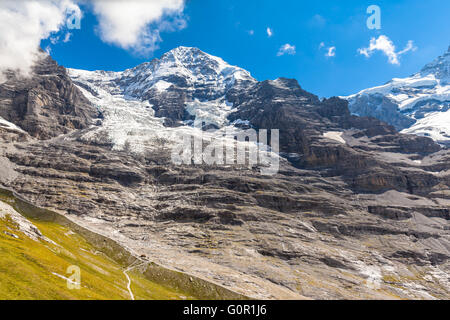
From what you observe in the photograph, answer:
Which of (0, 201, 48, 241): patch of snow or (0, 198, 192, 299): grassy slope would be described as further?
(0, 201, 48, 241): patch of snow

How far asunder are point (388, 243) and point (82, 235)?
485 feet

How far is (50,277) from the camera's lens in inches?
1982

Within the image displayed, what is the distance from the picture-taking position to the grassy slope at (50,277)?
43156 mm

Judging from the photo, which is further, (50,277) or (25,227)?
(25,227)

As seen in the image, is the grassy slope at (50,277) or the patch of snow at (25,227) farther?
the patch of snow at (25,227)

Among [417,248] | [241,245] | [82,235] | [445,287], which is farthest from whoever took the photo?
[417,248]

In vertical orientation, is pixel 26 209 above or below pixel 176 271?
above

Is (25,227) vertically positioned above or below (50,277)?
above

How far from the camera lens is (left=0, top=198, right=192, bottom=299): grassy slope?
43156mm

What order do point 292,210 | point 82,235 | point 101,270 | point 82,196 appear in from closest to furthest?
point 101,270 < point 82,235 < point 82,196 < point 292,210
